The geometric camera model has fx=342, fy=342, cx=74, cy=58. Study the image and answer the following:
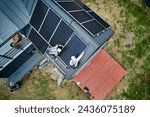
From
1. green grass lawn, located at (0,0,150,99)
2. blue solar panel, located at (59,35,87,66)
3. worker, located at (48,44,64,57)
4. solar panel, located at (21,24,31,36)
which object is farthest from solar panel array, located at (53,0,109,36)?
green grass lawn, located at (0,0,150,99)

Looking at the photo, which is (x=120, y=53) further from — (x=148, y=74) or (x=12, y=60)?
(x=12, y=60)

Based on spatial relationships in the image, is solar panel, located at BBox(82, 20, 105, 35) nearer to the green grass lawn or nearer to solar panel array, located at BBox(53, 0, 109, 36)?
solar panel array, located at BBox(53, 0, 109, 36)

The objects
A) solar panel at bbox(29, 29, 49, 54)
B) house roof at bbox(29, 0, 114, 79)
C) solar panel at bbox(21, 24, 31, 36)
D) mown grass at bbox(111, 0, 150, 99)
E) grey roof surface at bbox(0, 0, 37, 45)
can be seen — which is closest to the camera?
house roof at bbox(29, 0, 114, 79)

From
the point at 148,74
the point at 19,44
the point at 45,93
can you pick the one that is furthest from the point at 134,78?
the point at 19,44

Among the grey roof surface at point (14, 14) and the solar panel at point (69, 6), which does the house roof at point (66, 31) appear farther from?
the grey roof surface at point (14, 14)

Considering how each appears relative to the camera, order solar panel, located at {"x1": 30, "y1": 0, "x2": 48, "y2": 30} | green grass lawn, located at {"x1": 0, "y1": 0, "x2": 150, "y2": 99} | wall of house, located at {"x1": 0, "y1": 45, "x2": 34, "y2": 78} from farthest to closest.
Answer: green grass lawn, located at {"x1": 0, "y1": 0, "x2": 150, "y2": 99} → wall of house, located at {"x1": 0, "y1": 45, "x2": 34, "y2": 78} → solar panel, located at {"x1": 30, "y1": 0, "x2": 48, "y2": 30}

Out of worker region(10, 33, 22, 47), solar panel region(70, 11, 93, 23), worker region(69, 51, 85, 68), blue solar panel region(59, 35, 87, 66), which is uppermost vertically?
worker region(10, 33, 22, 47)

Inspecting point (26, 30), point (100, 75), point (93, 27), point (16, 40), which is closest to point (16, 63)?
point (16, 40)
